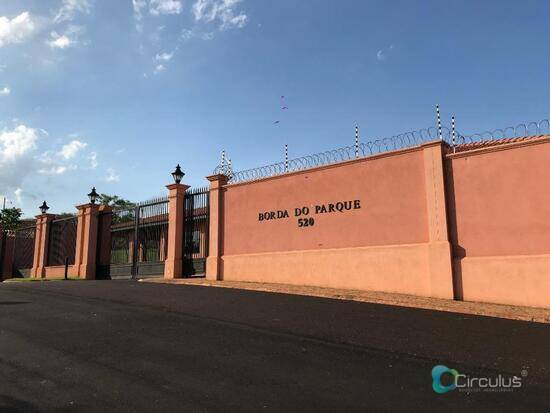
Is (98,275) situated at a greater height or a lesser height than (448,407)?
greater

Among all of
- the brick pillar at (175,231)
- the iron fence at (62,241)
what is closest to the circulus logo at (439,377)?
the brick pillar at (175,231)

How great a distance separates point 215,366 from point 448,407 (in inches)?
103

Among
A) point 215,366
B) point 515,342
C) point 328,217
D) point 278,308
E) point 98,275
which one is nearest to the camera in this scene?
point 215,366

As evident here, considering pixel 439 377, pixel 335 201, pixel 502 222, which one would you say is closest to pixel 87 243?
pixel 335 201

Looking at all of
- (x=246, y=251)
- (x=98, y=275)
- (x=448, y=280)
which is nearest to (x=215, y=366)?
(x=448, y=280)

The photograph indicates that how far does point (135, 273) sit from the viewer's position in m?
19.2

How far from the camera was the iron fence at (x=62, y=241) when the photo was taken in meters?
23.4

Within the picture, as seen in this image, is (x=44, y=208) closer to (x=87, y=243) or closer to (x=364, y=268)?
(x=87, y=243)

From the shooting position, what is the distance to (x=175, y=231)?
17484 mm

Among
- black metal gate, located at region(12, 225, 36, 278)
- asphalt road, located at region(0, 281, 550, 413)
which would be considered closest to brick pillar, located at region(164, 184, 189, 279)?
asphalt road, located at region(0, 281, 550, 413)

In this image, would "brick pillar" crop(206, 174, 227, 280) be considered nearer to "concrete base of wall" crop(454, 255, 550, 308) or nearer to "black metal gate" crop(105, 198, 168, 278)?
"black metal gate" crop(105, 198, 168, 278)

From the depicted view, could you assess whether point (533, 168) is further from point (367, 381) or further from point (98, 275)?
point (98, 275)

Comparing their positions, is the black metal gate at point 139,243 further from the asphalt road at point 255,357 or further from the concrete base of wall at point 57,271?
the asphalt road at point 255,357

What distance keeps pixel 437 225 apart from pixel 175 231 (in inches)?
379
